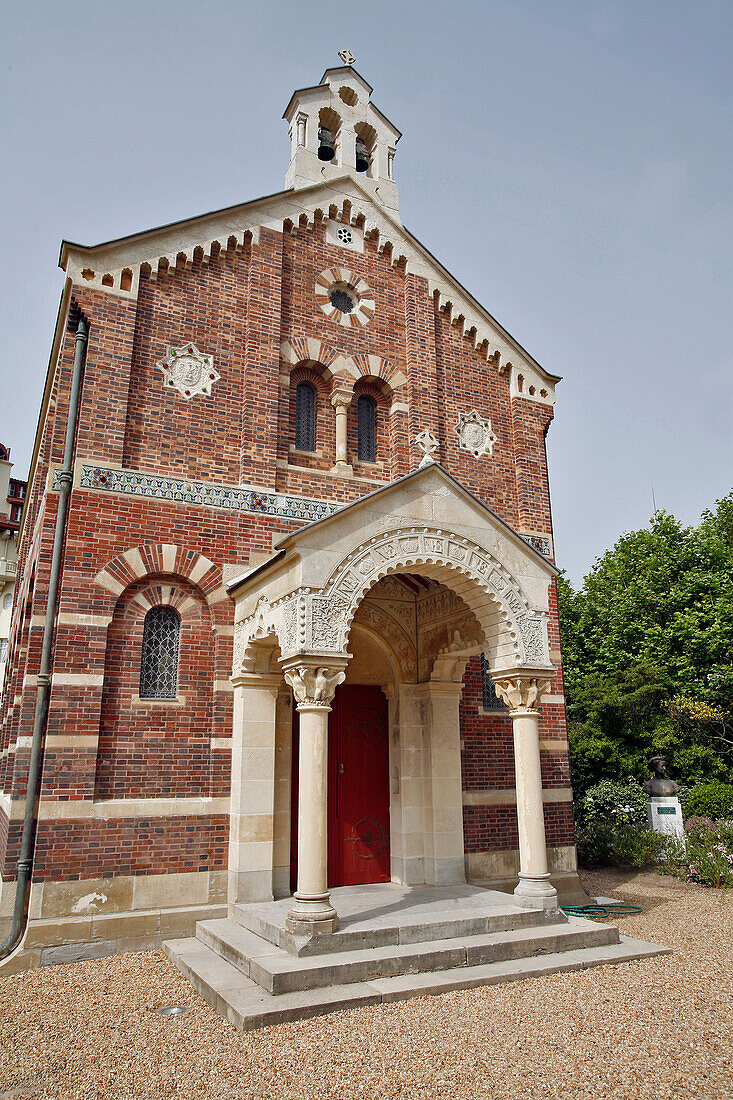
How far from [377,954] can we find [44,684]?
4.90m

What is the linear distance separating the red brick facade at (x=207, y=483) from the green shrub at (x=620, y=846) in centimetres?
373

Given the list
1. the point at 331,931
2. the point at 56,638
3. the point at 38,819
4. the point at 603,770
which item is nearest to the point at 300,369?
the point at 56,638

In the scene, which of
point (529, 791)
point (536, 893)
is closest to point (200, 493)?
point (529, 791)

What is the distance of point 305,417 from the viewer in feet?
40.2

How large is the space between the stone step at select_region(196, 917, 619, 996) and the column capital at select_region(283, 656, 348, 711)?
245cm

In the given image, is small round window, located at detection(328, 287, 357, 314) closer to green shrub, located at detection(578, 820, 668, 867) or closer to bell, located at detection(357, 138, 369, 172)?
bell, located at detection(357, 138, 369, 172)

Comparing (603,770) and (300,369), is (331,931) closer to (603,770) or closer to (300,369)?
(300,369)

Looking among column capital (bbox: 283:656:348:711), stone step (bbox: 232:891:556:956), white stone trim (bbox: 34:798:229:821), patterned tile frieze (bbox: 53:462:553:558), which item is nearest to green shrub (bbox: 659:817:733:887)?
stone step (bbox: 232:891:556:956)

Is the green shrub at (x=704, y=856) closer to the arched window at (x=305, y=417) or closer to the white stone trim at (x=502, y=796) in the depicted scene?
the white stone trim at (x=502, y=796)

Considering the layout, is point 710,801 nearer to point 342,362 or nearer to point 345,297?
point 342,362

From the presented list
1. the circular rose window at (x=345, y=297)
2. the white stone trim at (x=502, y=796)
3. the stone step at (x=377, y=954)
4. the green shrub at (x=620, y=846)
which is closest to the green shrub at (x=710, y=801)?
the green shrub at (x=620, y=846)

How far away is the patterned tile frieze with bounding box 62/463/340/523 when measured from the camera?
10.0m

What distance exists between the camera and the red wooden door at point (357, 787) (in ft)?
35.9

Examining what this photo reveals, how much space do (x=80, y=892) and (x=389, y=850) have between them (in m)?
4.53
